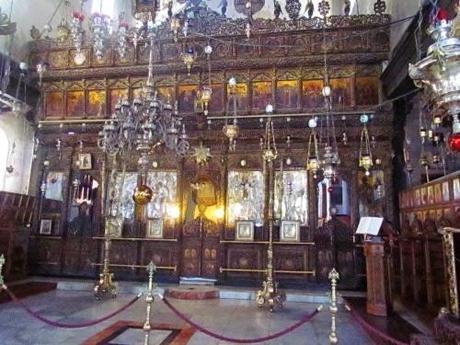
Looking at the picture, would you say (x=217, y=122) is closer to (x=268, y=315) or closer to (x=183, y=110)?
(x=183, y=110)

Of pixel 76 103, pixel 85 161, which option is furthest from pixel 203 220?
pixel 76 103

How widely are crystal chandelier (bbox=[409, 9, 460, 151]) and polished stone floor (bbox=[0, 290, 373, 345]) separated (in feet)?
9.91

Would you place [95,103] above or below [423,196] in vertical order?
above

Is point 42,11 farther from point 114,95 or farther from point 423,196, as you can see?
point 423,196

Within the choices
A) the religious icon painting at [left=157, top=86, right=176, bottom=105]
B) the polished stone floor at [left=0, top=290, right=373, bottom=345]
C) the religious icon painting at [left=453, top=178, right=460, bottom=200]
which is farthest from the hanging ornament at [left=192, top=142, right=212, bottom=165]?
the religious icon painting at [left=453, top=178, right=460, bottom=200]

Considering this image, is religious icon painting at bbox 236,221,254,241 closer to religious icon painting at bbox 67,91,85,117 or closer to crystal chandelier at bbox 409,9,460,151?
religious icon painting at bbox 67,91,85,117

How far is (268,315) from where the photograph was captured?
580 cm

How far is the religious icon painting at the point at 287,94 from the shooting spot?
8.88m

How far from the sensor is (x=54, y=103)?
10.0 metres

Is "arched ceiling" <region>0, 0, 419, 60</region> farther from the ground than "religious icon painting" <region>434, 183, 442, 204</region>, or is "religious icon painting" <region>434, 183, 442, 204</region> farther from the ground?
"arched ceiling" <region>0, 0, 419, 60</region>

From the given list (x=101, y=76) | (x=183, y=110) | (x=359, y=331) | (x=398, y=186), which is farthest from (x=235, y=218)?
(x=101, y=76)

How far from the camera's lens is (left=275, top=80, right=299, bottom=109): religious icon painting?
8883 millimetres

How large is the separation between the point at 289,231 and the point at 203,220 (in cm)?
207

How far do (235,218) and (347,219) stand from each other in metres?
2.58
